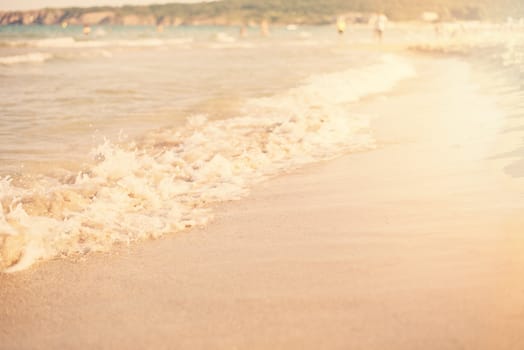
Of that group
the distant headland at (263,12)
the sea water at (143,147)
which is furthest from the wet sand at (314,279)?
the distant headland at (263,12)

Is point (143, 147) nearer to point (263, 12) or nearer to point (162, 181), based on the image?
point (162, 181)

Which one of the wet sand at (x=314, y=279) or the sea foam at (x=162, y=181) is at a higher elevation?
the wet sand at (x=314, y=279)

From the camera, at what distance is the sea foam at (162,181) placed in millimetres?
3344

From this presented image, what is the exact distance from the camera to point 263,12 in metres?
118

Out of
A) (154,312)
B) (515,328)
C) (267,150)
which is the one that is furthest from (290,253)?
(267,150)

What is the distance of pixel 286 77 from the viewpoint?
14188 mm

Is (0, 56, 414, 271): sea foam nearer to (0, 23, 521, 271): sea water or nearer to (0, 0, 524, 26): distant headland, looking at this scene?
(0, 23, 521, 271): sea water

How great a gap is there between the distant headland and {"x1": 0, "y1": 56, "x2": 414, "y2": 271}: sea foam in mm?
96832

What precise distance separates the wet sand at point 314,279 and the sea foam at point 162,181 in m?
0.20

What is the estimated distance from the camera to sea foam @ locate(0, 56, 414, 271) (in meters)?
3.34

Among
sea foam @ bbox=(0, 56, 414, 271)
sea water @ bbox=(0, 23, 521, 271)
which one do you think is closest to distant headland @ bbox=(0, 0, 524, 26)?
sea water @ bbox=(0, 23, 521, 271)

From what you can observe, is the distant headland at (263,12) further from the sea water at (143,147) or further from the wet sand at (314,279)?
the wet sand at (314,279)

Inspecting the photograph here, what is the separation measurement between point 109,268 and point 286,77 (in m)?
11.7

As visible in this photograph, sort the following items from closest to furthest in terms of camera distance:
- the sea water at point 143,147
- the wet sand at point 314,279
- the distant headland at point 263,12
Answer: the wet sand at point 314,279 < the sea water at point 143,147 < the distant headland at point 263,12
